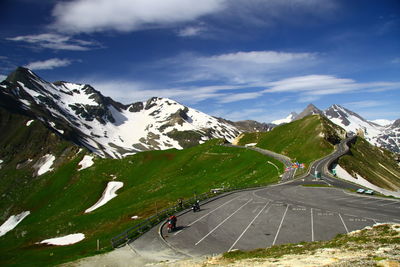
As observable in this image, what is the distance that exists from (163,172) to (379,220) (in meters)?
91.7

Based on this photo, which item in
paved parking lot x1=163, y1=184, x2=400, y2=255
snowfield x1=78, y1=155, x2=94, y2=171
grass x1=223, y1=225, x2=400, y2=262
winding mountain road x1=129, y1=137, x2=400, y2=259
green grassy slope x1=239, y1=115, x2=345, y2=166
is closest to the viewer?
grass x1=223, y1=225, x2=400, y2=262

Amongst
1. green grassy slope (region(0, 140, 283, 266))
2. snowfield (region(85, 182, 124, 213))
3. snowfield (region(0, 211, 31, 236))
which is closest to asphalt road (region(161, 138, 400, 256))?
green grassy slope (region(0, 140, 283, 266))

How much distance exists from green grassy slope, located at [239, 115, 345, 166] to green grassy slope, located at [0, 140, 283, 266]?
13.1 m

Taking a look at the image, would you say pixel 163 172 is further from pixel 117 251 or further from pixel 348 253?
pixel 348 253

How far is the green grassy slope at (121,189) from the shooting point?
68.7 metres

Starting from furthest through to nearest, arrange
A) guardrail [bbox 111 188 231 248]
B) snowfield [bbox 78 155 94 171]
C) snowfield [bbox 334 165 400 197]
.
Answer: snowfield [bbox 78 155 94 171] → snowfield [bbox 334 165 400 197] → guardrail [bbox 111 188 231 248]

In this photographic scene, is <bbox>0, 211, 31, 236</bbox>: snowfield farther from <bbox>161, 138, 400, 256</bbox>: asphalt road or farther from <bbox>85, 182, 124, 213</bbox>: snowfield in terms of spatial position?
<bbox>161, 138, 400, 256</bbox>: asphalt road

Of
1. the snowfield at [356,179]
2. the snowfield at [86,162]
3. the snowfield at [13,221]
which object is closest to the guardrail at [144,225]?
the snowfield at [356,179]

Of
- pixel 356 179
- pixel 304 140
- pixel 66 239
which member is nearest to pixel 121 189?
pixel 66 239

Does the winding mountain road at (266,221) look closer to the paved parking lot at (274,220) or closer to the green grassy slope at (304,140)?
the paved parking lot at (274,220)

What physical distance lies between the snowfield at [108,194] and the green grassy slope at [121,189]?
2.12m

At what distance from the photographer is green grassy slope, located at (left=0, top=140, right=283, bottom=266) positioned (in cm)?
6873

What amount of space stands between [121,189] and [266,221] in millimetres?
84636

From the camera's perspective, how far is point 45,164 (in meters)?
179
